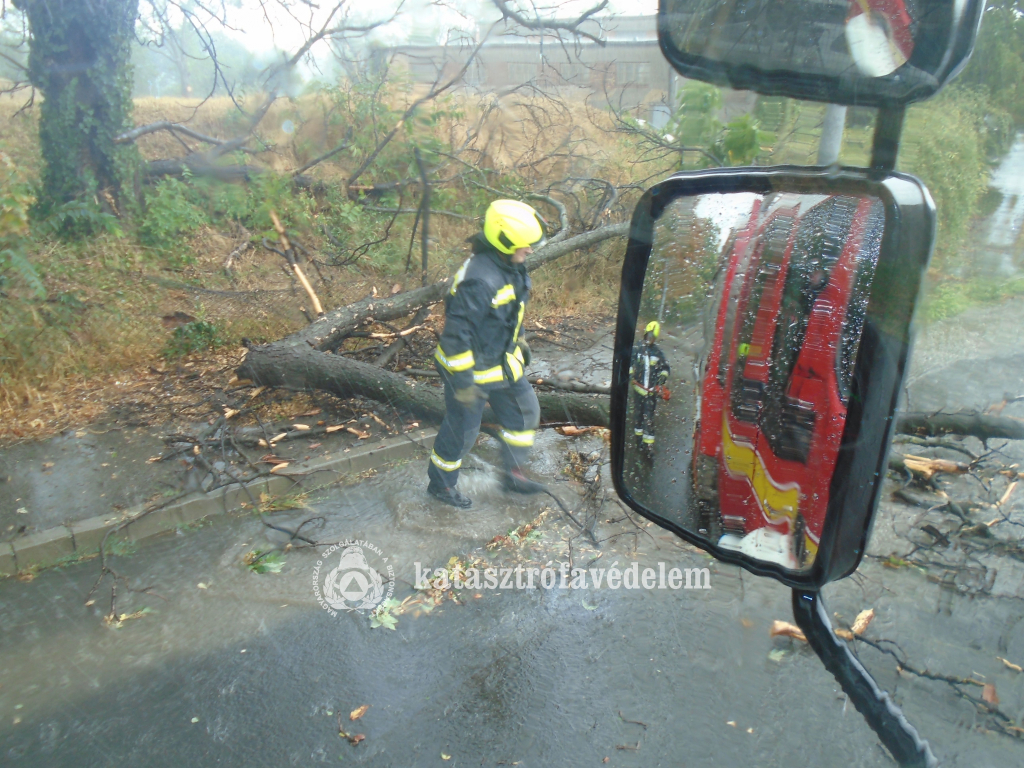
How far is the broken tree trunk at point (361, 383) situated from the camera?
16.9ft

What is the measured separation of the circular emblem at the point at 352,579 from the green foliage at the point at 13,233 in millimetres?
4516

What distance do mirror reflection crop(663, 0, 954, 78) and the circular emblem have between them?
3.03 meters

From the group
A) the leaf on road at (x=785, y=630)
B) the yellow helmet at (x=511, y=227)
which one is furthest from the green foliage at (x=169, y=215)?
the leaf on road at (x=785, y=630)

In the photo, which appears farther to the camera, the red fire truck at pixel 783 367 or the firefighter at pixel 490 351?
the firefighter at pixel 490 351

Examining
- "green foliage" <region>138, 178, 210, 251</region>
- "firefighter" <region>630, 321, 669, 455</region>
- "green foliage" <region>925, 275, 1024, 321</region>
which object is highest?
"green foliage" <region>925, 275, 1024, 321</region>

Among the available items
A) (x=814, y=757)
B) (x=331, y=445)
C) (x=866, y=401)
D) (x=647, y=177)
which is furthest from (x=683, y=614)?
(x=647, y=177)

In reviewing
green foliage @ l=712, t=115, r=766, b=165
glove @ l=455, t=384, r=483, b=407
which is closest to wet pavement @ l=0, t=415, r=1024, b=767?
glove @ l=455, t=384, r=483, b=407

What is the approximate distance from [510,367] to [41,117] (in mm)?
8075

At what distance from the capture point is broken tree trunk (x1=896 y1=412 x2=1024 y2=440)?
3.67 m

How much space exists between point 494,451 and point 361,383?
51.4 inches

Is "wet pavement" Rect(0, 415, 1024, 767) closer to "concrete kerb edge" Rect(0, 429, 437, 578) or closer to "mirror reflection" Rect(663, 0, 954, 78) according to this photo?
"concrete kerb edge" Rect(0, 429, 437, 578)

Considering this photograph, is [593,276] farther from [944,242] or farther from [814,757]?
[944,242]

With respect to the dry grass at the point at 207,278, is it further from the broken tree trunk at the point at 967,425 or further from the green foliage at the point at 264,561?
the broken tree trunk at the point at 967,425

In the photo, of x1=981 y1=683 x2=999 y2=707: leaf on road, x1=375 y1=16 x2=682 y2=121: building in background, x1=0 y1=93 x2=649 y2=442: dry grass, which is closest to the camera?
x1=981 y1=683 x2=999 y2=707: leaf on road
